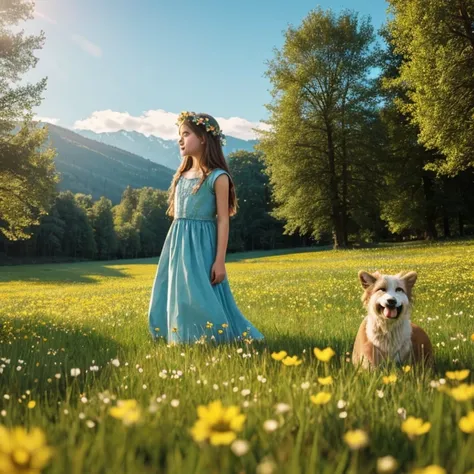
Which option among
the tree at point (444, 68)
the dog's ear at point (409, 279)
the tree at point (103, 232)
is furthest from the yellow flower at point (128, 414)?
the tree at point (103, 232)

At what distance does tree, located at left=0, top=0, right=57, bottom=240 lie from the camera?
1030 inches

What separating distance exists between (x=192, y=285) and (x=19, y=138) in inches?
1106

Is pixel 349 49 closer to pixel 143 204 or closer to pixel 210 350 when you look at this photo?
pixel 210 350

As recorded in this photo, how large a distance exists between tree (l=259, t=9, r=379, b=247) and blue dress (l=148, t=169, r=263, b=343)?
3212cm

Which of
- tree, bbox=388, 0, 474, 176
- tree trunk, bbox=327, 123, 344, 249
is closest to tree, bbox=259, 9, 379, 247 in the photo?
tree trunk, bbox=327, 123, 344, 249

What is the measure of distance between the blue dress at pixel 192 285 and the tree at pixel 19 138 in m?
25.2

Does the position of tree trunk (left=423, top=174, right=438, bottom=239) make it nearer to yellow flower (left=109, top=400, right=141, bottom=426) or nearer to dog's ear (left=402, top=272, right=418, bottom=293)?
dog's ear (left=402, top=272, right=418, bottom=293)

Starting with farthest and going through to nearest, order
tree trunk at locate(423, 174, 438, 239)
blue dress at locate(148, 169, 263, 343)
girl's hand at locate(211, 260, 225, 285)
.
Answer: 1. tree trunk at locate(423, 174, 438, 239)
2. girl's hand at locate(211, 260, 225, 285)
3. blue dress at locate(148, 169, 263, 343)

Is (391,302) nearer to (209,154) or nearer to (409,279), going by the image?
(409,279)

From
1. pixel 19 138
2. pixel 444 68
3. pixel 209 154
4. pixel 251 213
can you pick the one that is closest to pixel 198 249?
pixel 209 154

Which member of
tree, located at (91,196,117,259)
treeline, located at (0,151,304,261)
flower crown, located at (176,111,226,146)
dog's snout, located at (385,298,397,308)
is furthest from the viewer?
tree, located at (91,196,117,259)

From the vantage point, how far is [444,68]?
69.3 feet

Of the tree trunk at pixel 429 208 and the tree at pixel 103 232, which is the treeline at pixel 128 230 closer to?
the tree at pixel 103 232

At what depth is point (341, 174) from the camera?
3931 centimetres
